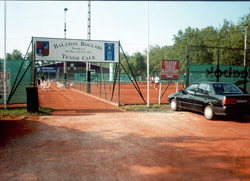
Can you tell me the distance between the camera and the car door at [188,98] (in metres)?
10.2

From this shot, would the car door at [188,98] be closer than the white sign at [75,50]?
Yes

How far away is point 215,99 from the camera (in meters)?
8.84

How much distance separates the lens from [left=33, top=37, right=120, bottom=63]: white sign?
39.4ft

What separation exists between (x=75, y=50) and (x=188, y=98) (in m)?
6.40

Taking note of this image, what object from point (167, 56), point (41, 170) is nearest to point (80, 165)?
point (41, 170)

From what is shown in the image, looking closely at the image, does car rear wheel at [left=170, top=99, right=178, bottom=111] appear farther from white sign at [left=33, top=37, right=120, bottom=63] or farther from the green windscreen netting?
the green windscreen netting

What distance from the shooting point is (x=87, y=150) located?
5.23m

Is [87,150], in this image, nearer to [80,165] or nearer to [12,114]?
[80,165]

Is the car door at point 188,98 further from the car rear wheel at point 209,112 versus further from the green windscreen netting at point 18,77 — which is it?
the green windscreen netting at point 18,77

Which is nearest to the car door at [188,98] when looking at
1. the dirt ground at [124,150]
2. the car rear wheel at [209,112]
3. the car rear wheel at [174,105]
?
the car rear wheel at [174,105]

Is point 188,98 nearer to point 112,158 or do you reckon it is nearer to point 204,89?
point 204,89

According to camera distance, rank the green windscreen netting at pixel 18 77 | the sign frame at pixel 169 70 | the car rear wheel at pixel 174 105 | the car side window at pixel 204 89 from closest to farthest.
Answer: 1. the car side window at pixel 204 89
2. the car rear wheel at pixel 174 105
3. the green windscreen netting at pixel 18 77
4. the sign frame at pixel 169 70

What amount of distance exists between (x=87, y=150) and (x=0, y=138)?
271cm

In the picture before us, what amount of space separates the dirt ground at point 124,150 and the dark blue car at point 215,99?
542 mm
